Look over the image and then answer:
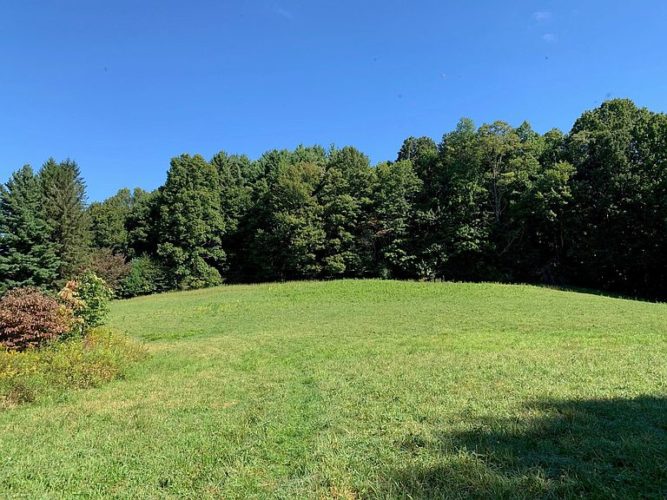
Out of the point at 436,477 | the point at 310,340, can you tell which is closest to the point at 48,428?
the point at 436,477

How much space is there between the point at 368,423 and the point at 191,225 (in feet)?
131

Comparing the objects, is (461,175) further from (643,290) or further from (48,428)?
(48,428)

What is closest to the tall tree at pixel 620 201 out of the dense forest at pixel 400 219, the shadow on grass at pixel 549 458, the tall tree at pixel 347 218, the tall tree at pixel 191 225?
the dense forest at pixel 400 219

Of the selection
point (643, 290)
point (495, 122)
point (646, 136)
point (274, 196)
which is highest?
point (495, 122)

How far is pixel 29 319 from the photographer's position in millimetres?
9570

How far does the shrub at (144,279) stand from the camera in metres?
41.0

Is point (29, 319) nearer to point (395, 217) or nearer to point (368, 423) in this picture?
point (368, 423)

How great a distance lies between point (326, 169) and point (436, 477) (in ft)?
151

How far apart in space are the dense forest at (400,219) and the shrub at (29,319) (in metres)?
30.1

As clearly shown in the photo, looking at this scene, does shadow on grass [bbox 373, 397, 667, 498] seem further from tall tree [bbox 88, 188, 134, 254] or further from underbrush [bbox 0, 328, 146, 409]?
tall tree [bbox 88, 188, 134, 254]

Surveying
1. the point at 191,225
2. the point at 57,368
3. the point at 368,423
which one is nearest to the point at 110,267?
the point at 191,225

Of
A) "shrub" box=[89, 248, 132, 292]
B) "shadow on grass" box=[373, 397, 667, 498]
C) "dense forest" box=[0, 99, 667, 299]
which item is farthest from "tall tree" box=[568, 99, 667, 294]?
"shrub" box=[89, 248, 132, 292]

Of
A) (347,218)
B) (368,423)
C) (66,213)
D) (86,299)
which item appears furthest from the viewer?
(347,218)

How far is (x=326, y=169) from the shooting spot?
48250 millimetres
